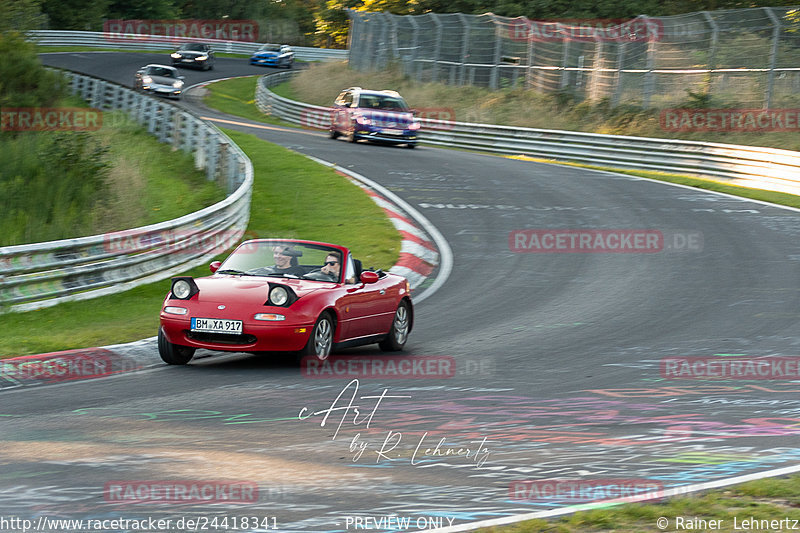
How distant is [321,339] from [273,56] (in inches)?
2376

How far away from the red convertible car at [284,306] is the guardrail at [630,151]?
15.8 m

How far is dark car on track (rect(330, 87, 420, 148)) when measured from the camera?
31.9 m

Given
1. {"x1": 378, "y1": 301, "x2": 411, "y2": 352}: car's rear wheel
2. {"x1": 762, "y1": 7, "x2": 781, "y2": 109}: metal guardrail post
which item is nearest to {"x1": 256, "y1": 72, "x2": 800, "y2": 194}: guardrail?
Result: {"x1": 762, "y1": 7, "x2": 781, "y2": 109}: metal guardrail post

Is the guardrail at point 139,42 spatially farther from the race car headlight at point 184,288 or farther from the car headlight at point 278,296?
the car headlight at point 278,296

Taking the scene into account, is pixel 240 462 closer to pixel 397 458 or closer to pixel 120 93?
pixel 397 458

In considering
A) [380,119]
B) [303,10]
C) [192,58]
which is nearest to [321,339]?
[380,119]

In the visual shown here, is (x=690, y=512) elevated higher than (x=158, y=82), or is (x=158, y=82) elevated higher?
(x=690, y=512)

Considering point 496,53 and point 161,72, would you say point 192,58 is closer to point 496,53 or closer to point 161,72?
point 161,72

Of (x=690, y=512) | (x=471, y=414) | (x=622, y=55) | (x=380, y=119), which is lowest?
(x=380, y=119)

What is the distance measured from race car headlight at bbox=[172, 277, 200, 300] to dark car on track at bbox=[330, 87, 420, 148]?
22884 millimetres

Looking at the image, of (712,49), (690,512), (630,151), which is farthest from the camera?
(712,49)

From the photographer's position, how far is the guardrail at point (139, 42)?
6359 cm

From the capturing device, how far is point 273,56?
2662 inches

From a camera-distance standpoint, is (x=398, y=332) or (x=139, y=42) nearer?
(x=398, y=332)
